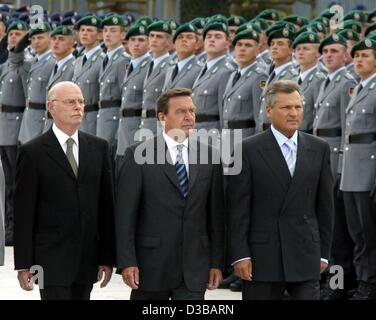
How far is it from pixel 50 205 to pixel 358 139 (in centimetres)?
361

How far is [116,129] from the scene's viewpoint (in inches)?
569

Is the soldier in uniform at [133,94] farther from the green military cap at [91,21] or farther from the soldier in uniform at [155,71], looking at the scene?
the green military cap at [91,21]

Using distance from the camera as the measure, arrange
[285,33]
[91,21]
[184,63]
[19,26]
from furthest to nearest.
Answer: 1. [19,26]
2. [91,21]
3. [184,63]
4. [285,33]

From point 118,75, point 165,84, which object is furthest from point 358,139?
point 118,75

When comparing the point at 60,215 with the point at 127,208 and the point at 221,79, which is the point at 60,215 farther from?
the point at 221,79

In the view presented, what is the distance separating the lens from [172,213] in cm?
836

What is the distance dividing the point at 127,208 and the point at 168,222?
0.24 metres

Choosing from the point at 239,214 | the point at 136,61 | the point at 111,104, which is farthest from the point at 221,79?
the point at 239,214

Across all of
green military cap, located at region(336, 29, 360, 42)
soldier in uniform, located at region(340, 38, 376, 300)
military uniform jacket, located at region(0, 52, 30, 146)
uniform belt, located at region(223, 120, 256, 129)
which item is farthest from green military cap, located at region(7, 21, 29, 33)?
soldier in uniform, located at region(340, 38, 376, 300)

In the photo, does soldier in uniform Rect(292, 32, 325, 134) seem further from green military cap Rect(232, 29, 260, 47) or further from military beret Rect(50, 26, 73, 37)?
military beret Rect(50, 26, 73, 37)

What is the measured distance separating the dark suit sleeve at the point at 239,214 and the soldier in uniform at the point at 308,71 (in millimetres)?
3861

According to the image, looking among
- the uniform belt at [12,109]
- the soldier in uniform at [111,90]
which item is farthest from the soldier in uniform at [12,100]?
the soldier in uniform at [111,90]

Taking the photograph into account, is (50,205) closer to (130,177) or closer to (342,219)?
(130,177)
